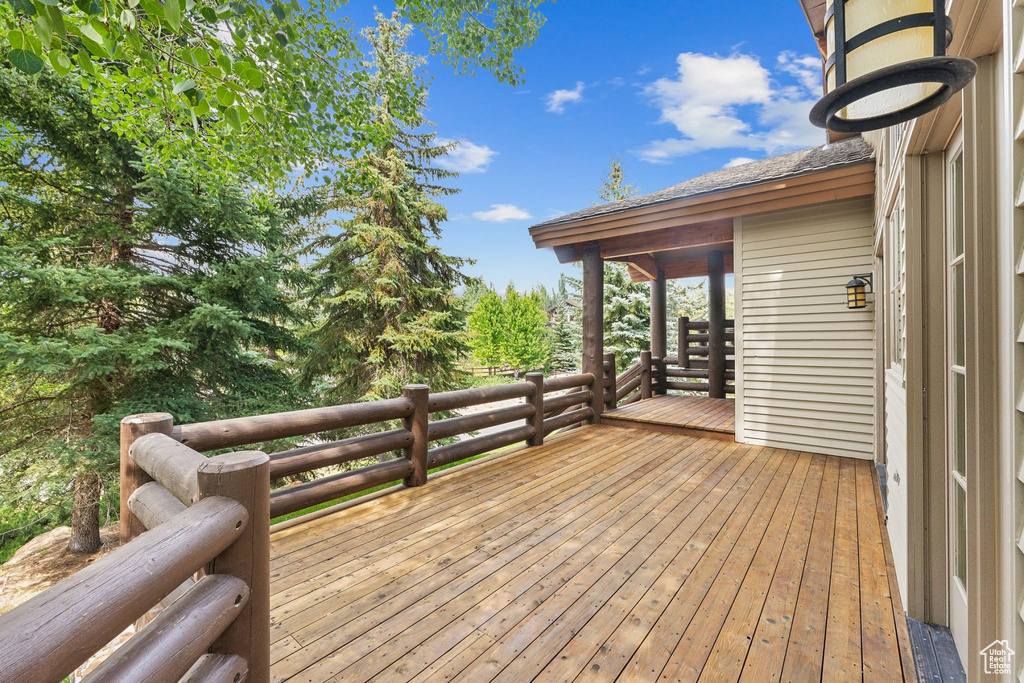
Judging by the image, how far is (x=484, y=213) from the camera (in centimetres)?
8975

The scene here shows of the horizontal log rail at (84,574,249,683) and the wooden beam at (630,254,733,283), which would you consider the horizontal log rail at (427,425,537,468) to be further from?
the wooden beam at (630,254,733,283)

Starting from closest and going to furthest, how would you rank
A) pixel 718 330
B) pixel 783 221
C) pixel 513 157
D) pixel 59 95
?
pixel 783 221 < pixel 59 95 < pixel 718 330 < pixel 513 157

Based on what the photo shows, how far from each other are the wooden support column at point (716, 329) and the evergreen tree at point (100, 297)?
24.2ft

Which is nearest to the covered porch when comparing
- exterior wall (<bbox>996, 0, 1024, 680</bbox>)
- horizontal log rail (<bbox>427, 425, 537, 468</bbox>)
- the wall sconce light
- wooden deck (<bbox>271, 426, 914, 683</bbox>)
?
the wall sconce light

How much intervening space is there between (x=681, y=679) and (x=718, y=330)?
22.3ft

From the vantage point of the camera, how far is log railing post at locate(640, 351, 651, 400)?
786cm

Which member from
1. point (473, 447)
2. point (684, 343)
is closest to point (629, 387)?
point (684, 343)

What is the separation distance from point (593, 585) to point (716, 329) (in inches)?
251

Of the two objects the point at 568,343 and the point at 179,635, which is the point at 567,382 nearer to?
the point at 179,635

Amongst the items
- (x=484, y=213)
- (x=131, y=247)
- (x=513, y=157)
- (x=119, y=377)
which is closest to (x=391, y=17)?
(x=131, y=247)

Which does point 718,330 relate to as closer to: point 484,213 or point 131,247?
point 131,247

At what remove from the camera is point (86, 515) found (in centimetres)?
612

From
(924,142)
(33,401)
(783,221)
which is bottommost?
(33,401)

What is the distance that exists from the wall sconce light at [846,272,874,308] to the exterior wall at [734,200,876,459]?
144 millimetres
